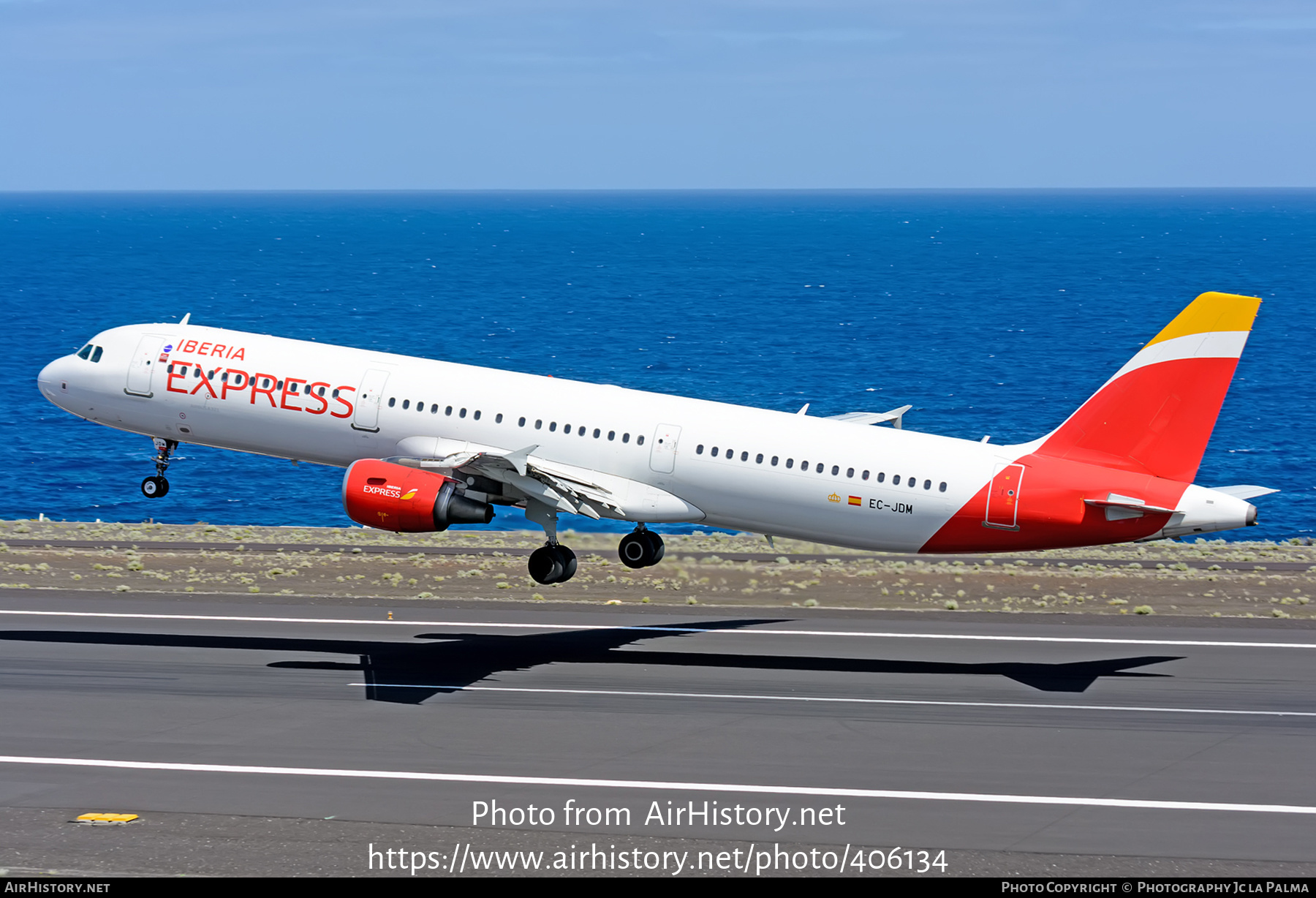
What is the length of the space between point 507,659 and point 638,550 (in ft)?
16.1

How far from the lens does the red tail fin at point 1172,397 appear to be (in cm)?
3822

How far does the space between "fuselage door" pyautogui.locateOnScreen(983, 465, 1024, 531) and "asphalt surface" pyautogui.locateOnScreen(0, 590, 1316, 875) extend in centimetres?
395

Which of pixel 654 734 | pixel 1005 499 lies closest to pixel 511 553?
pixel 1005 499

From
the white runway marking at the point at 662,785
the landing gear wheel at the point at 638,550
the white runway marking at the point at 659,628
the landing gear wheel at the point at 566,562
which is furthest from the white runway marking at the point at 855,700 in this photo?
the white runway marking at the point at 659,628

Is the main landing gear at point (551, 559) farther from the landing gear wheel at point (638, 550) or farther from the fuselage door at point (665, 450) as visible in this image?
the fuselage door at point (665, 450)

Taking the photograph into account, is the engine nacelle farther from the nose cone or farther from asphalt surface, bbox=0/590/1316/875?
the nose cone

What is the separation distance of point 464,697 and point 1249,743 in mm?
17839

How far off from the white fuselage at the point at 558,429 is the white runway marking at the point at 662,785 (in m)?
11.8

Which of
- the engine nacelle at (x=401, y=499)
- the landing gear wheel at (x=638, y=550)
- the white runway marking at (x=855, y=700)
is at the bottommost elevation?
the white runway marking at (x=855, y=700)

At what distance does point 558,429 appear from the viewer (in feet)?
141

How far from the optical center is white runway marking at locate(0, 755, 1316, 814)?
29.0m

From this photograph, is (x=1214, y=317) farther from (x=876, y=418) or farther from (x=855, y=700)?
(x=855, y=700)

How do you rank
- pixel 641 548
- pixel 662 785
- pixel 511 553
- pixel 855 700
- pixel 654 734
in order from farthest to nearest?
1. pixel 511 553
2. pixel 641 548
3. pixel 855 700
4. pixel 654 734
5. pixel 662 785

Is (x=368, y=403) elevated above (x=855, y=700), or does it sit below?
above
